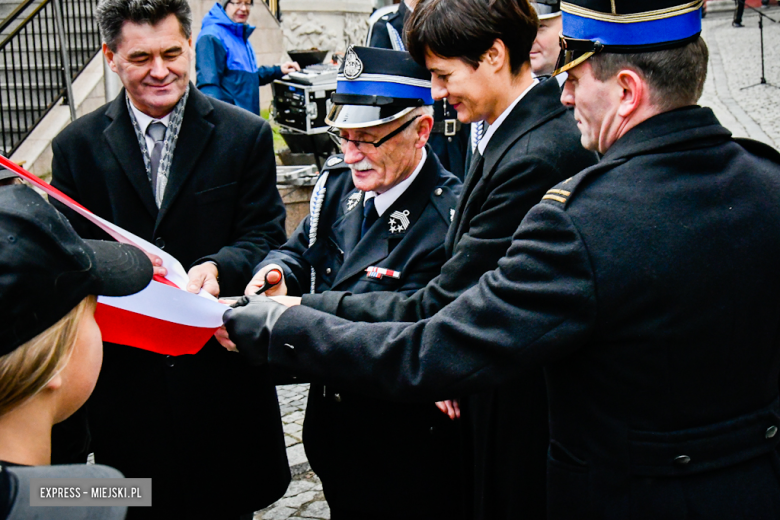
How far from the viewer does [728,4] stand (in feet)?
109

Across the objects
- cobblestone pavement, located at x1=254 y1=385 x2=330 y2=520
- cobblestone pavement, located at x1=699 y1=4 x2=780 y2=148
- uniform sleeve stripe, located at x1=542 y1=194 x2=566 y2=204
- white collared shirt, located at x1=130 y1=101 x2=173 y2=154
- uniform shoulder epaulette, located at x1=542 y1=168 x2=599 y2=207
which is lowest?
cobblestone pavement, located at x1=254 y1=385 x2=330 y2=520

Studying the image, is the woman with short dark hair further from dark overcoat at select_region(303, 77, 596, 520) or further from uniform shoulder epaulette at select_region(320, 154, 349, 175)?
uniform shoulder epaulette at select_region(320, 154, 349, 175)

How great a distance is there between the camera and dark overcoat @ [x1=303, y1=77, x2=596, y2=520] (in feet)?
7.32

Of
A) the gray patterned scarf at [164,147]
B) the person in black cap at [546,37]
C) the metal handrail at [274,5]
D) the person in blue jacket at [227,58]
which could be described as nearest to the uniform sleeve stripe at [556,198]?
the gray patterned scarf at [164,147]

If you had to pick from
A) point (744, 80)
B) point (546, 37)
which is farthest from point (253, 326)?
point (744, 80)

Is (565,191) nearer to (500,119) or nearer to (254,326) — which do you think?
(500,119)

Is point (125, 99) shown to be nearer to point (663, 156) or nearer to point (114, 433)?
point (114, 433)

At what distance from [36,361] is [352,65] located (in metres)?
1.80

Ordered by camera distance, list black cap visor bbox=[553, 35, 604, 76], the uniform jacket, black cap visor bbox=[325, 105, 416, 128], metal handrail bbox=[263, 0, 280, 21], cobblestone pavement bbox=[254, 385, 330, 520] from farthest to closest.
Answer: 1. metal handrail bbox=[263, 0, 280, 21]
2. cobblestone pavement bbox=[254, 385, 330, 520]
3. black cap visor bbox=[325, 105, 416, 128]
4. black cap visor bbox=[553, 35, 604, 76]
5. the uniform jacket

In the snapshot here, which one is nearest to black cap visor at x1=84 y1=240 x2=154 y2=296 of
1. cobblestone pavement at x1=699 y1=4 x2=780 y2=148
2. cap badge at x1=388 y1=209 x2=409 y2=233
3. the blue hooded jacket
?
cap badge at x1=388 y1=209 x2=409 y2=233

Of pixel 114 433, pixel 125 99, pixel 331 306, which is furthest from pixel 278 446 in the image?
pixel 125 99

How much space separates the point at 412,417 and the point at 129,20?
1806 millimetres

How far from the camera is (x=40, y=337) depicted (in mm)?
1451

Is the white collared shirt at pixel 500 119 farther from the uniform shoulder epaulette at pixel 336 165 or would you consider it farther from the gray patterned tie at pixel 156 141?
the gray patterned tie at pixel 156 141
